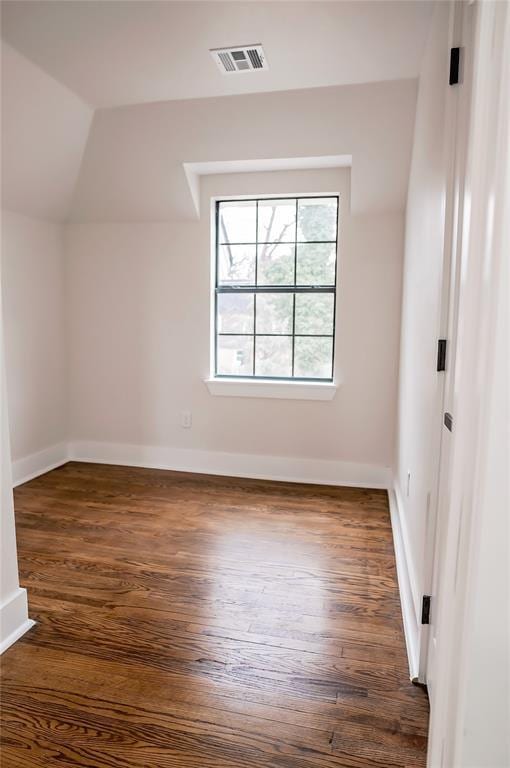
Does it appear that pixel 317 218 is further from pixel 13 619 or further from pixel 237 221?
pixel 13 619

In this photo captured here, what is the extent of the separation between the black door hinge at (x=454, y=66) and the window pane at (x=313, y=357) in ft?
7.47

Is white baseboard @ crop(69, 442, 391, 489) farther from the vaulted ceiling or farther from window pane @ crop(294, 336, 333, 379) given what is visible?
the vaulted ceiling

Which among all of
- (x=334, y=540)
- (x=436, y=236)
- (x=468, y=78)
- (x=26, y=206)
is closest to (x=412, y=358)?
(x=436, y=236)

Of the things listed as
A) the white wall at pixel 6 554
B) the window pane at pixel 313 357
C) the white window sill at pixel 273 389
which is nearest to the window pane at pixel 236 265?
the window pane at pixel 313 357

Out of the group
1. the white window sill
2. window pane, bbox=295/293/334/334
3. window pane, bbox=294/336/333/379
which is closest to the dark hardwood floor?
the white window sill

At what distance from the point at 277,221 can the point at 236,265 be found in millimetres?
453

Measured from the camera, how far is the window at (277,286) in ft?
12.0

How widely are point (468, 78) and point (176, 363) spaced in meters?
2.95

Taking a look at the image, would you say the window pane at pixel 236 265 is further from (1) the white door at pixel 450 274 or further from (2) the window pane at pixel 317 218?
(1) the white door at pixel 450 274

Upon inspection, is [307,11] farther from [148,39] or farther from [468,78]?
[468,78]

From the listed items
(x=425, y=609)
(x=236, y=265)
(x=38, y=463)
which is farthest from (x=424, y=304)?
(x=38, y=463)

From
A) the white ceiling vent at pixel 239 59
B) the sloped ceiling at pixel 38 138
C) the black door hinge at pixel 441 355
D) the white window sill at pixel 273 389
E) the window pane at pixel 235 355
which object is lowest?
the white window sill at pixel 273 389

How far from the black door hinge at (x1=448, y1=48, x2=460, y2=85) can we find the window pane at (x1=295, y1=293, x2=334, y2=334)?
2157 millimetres

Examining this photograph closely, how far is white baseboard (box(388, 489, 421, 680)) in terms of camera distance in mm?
1782
